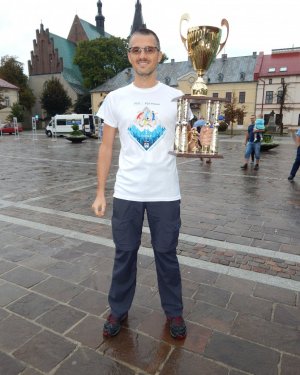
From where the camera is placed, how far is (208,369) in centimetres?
209

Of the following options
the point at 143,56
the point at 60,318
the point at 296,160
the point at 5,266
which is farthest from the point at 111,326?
the point at 296,160

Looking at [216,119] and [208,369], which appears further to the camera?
[216,119]

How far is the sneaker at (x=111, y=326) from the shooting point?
7.89 ft

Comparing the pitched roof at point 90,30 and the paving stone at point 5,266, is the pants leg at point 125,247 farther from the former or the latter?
the pitched roof at point 90,30

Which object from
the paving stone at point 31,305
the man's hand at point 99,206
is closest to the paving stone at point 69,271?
the paving stone at point 31,305

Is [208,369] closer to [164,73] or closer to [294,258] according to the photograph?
[294,258]

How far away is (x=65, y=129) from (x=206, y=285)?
105ft

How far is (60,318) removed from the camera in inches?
103

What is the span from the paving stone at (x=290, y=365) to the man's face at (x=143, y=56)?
216 centimetres

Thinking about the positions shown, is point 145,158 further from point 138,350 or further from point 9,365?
point 9,365

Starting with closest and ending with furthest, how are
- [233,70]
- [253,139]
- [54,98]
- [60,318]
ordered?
1. [60,318]
2. [253,139]
3. [233,70]
4. [54,98]

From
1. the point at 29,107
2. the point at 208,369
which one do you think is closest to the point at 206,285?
the point at 208,369

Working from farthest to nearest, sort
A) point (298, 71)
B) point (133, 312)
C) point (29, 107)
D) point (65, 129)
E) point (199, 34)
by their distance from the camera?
point (29, 107)
point (298, 71)
point (65, 129)
point (133, 312)
point (199, 34)

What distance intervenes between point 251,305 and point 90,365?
1.47 meters
